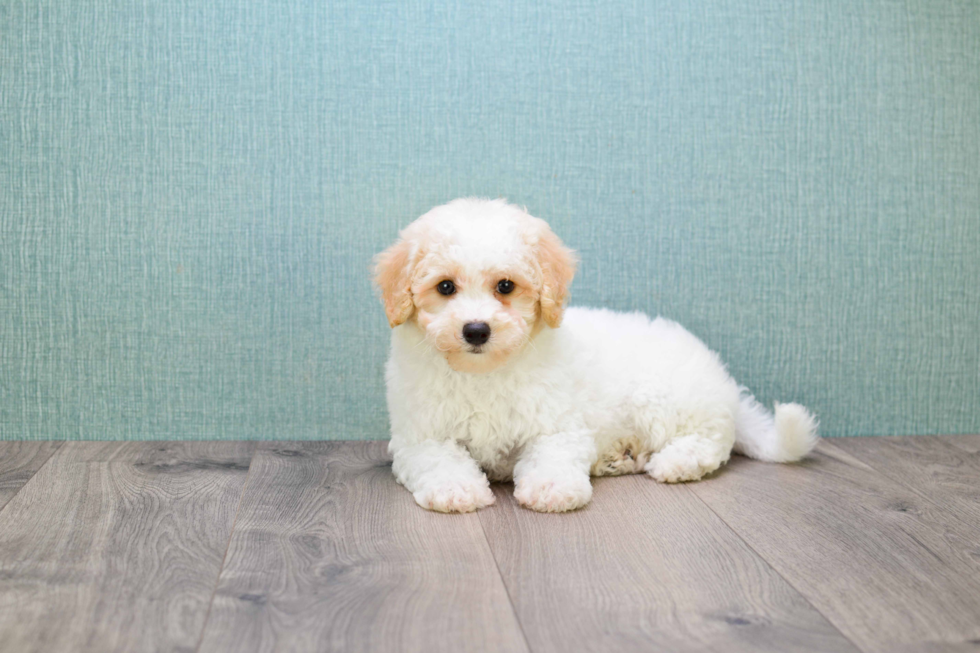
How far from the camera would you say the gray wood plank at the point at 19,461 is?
2.15 metres

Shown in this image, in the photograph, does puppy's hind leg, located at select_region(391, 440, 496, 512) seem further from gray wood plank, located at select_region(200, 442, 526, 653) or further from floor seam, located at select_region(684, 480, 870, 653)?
floor seam, located at select_region(684, 480, 870, 653)

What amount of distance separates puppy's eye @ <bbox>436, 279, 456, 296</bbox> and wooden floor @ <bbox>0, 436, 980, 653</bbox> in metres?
0.53

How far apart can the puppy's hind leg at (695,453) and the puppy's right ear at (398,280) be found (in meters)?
0.81

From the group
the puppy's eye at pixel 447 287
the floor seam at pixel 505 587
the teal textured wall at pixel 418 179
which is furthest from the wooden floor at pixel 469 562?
the puppy's eye at pixel 447 287

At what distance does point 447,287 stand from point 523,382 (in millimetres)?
328

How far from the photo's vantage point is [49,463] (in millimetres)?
2379

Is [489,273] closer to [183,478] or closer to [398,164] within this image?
Result: [398,164]

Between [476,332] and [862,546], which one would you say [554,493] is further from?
[862,546]

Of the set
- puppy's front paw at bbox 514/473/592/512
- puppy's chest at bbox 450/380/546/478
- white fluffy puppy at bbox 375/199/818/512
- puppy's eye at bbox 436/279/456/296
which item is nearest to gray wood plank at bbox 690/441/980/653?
white fluffy puppy at bbox 375/199/818/512

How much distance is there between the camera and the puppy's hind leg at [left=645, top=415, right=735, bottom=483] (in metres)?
2.26

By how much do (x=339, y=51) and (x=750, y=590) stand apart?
1942 millimetres

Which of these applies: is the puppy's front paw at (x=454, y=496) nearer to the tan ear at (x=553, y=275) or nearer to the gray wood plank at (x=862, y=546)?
the tan ear at (x=553, y=275)

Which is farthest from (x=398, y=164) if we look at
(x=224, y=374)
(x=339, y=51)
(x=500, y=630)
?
(x=500, y=630)

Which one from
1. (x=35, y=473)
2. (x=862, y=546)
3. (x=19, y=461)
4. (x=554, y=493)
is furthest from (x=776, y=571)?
(x=19, y=461)
